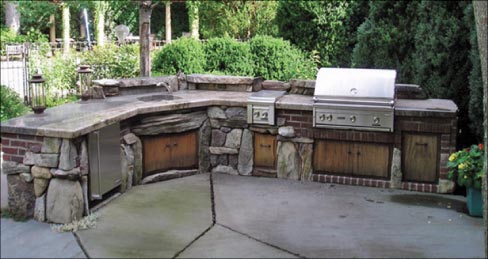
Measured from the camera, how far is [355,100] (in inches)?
217

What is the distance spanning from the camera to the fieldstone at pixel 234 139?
6.11 m

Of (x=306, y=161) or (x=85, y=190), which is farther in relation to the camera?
(x=306, y=161)

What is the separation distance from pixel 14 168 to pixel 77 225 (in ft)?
2.34

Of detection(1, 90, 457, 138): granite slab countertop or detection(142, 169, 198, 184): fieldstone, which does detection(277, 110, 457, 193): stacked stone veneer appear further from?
detection(142, 169, 198, 184): fieldstone

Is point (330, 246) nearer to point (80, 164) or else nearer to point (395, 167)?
point (395, 167)

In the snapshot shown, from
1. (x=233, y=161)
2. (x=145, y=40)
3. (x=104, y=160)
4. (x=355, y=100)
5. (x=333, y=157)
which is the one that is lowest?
(x=233, y=161)

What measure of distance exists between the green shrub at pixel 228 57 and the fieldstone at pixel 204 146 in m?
3.00

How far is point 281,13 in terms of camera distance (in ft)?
33.9

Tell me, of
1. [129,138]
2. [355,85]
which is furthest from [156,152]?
[355,85]

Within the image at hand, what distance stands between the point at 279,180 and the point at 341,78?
1228 mm

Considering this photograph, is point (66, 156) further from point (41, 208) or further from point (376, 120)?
point (376, 120)

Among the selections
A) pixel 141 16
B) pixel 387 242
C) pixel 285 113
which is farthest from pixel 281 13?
pixel 387 242

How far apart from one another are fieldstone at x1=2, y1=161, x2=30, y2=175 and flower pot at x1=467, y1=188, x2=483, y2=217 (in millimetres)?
3705

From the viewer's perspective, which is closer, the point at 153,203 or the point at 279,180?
the point at 153,203
